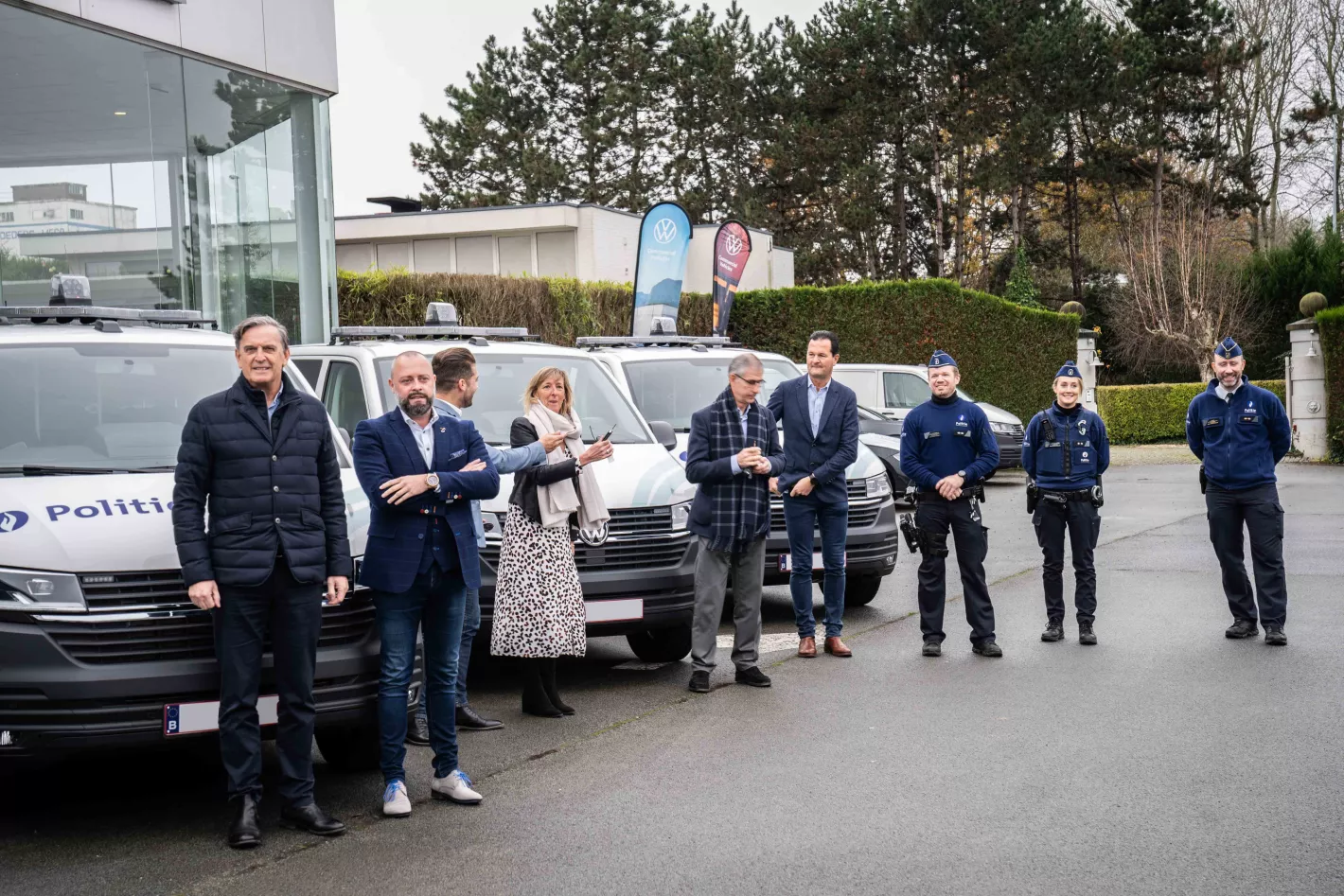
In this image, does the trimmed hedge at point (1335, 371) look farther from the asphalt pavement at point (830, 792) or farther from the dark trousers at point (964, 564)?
the dark trousers at point (964, 564)

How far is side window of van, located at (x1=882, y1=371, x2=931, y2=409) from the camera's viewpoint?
21.0m

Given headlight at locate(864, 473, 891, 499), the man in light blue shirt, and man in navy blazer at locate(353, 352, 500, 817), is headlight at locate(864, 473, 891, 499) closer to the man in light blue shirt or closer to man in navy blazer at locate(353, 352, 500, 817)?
the man in light blue shirt

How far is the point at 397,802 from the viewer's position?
545cm

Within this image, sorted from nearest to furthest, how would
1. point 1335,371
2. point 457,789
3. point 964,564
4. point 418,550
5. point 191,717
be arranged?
point 191,717 < point 418,550 < point 457,789 < point 964,564 < point 1335,371

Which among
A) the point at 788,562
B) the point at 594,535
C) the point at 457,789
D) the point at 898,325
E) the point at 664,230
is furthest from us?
the point at 898,325

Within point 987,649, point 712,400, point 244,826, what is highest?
point 712,400

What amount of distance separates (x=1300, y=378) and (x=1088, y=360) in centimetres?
676

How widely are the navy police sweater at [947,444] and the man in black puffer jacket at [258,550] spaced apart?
4.53 m

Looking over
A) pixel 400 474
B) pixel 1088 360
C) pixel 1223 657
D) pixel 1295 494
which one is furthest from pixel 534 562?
pixel 1088 360

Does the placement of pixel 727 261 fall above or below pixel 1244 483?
above

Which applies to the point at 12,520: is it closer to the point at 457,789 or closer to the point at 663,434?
the point at 457,789

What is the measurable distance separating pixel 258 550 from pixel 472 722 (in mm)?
2278

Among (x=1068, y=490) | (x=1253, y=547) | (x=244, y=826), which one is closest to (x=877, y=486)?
(x=1068, y=490)

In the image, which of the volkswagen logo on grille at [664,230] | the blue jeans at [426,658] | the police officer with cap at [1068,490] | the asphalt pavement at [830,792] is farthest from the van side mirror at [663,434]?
the volkswagen logo on grille at [664,230]
